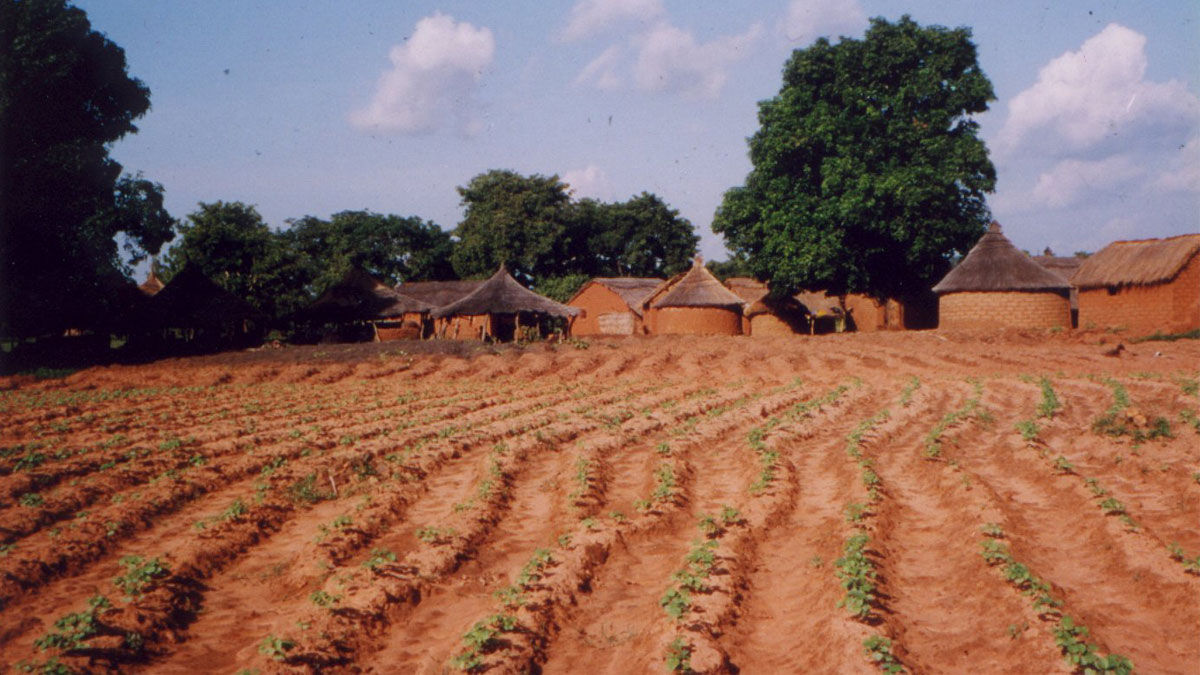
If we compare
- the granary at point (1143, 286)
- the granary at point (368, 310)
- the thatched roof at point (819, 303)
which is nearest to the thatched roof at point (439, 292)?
the granary at point (368, 310)

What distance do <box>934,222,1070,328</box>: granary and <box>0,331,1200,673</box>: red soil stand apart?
48.2 ft

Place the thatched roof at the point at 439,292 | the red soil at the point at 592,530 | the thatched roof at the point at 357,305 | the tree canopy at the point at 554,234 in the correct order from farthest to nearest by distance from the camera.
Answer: the tree canopy at the point at 554,234 < the thatched roof at the point at 439,292 < the thatched roof at the point at 357,305 < the red soil at the point at 592,530

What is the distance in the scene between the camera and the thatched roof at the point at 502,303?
3189 centimetres

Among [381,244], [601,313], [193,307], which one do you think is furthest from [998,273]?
[381,244]

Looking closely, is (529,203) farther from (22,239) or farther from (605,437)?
(605,437)

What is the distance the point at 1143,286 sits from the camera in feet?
86.8

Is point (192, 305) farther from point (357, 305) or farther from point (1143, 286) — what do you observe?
point (1143, 286)

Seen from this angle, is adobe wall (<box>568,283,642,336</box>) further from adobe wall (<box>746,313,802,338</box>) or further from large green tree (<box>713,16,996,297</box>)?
large green tree (<box>713,16,996,297</box>)

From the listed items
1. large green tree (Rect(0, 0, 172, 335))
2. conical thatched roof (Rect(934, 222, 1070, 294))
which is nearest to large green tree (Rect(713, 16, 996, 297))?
conical thatched roof (Rect(934, 222, 1070, 294))

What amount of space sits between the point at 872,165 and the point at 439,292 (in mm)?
22951

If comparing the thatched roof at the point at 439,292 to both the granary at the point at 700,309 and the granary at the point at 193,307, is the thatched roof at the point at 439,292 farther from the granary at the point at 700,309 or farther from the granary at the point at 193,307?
the granary at the point at 700,309

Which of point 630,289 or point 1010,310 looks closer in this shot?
point 1010,310

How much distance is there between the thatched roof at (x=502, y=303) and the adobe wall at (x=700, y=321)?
193 inches

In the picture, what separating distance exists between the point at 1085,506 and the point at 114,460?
984 cm
